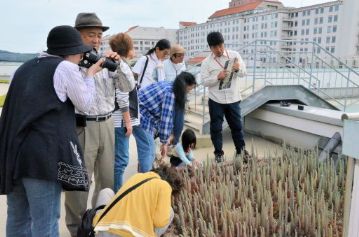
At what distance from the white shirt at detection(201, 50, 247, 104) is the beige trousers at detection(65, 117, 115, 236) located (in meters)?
2.05

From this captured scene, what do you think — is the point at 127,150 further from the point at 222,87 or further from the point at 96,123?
the point at 222,87

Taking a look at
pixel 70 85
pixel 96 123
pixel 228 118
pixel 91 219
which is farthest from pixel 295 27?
pixel 70 85

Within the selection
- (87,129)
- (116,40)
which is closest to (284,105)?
(116,40)

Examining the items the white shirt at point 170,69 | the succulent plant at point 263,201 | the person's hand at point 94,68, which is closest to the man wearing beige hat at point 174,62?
the white shirt at point 170,69

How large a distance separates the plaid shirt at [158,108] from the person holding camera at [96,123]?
0.47m

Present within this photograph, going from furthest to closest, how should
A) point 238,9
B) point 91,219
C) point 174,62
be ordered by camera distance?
point 238,9, point 174,62, point 91,219

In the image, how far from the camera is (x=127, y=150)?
299 centimetres

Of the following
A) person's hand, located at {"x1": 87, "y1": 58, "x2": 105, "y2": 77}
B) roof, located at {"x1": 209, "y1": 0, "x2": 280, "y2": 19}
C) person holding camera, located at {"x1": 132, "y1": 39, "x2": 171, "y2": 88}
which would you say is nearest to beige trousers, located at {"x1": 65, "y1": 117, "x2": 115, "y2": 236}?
person's hand, located at {"x1": 87, "y1": 58, "x2": 105, "y2": 77}

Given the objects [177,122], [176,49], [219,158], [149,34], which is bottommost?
[219,158]

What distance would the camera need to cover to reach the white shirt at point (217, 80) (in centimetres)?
421

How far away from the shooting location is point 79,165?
5.94 ft

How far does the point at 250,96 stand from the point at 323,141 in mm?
1477

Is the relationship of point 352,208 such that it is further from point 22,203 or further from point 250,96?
point 250,96

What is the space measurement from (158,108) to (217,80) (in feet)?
4.40
